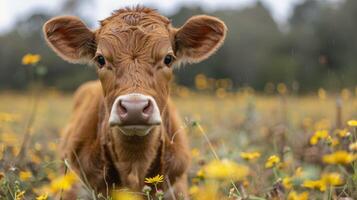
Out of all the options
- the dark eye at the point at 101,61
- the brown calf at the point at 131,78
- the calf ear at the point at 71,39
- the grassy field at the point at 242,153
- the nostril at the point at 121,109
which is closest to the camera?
the grassy field at the point at 242,153

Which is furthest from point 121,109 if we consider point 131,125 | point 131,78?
point 131,78

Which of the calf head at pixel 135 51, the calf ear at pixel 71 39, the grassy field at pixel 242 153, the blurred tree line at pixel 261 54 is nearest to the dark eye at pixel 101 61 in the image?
the calf head at pixel 135 51

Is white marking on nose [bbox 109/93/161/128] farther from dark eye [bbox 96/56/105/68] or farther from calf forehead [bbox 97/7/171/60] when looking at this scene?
dark eye [bbox 96/56/105/68]

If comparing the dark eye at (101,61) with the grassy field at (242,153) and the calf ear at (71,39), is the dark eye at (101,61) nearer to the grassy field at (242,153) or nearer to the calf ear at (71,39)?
the calf ear at (71,39)

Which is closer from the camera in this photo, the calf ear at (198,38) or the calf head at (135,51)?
the calf head at (135,51)

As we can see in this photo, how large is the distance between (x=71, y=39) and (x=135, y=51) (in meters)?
0.88

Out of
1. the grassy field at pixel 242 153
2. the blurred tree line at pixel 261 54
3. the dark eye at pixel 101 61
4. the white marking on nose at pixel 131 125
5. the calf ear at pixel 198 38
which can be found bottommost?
the blurred tree line at pixel 261 54

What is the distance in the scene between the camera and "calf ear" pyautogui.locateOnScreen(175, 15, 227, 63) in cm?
470

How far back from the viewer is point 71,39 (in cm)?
476

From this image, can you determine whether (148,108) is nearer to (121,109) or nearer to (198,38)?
(121,109)

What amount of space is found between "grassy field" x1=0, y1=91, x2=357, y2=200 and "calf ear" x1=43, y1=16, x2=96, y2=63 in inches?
23.3

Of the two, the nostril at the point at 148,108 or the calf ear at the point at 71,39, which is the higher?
the calf ear at the point at 71,39

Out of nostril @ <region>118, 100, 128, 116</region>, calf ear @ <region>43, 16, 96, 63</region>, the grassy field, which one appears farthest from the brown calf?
the grassy field

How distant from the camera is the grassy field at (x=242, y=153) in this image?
113 inches
